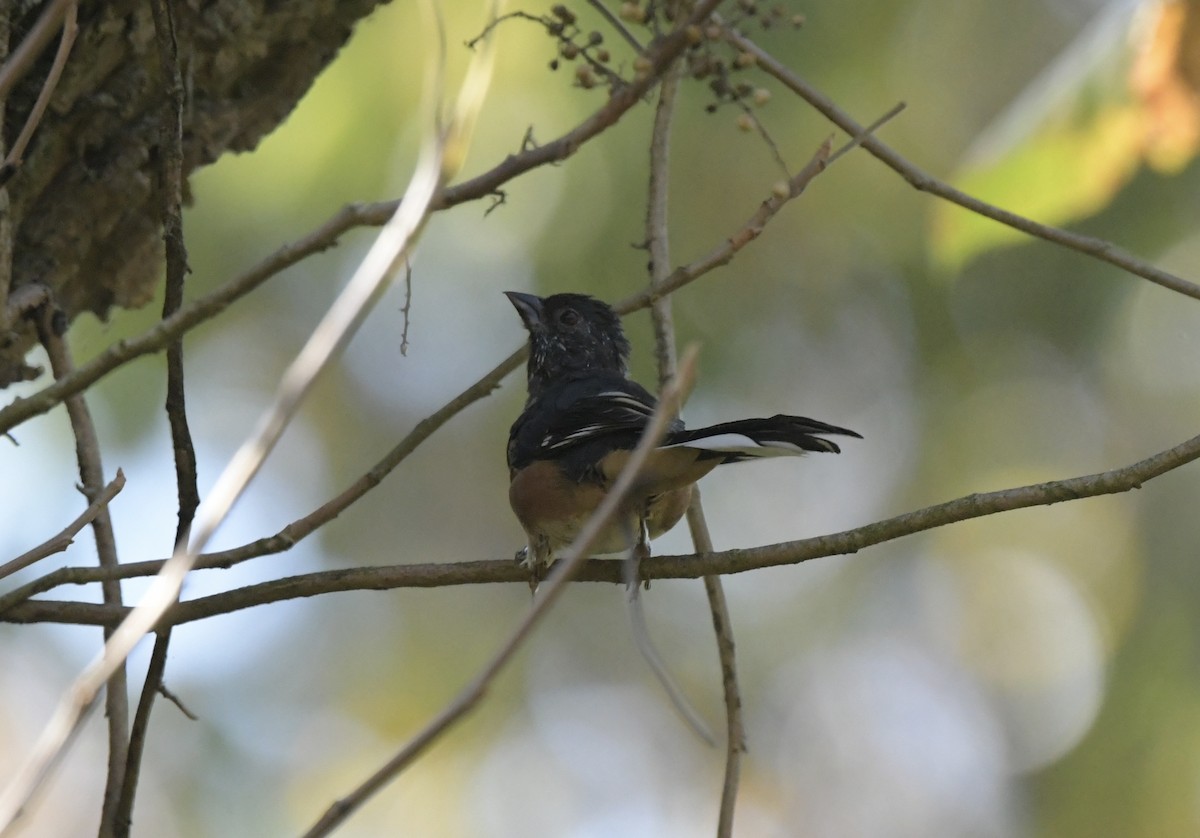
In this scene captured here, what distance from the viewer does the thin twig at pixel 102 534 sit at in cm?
239

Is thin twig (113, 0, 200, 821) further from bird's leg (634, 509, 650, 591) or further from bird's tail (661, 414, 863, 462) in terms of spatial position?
bird's leg (634, 509, 650, 591)

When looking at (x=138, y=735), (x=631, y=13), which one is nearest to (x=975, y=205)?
(x=631, y=13)

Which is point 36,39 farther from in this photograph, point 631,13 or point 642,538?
point 642,538

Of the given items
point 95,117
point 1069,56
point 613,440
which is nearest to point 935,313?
point 1069,56

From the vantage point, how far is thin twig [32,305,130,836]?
7.85ft

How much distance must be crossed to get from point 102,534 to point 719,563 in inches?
51.7

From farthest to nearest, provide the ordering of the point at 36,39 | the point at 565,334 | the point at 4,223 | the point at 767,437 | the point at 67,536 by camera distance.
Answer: the point at 565,334 < the point at 4,223 < the point at 767,437 < the point at 67,536 < the point at 36,39

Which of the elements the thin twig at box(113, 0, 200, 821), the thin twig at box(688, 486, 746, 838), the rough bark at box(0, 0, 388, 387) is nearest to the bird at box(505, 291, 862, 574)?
the thin twig at box(688, 486, 746, 838)

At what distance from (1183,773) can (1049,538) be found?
240cm

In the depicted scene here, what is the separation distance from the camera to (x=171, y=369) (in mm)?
2332

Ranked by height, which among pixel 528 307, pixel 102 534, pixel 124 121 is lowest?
pixel 102 534

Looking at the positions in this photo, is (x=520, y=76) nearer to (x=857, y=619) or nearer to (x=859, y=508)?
(x=859, y=508)

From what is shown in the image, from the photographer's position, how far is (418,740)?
39.4 inches

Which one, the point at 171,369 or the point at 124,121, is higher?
the point at 124,121
